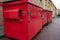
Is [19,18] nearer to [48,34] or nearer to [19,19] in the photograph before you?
[19,19]

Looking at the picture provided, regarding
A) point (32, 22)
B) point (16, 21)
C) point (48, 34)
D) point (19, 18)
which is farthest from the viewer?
point (48, 34)

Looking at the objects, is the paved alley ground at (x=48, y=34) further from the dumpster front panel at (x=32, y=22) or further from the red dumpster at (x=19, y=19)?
the red dumpster at (x=19, y=19)

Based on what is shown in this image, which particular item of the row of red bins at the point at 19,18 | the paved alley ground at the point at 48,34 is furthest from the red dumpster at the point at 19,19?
the paved alley ground at the point at 48,34

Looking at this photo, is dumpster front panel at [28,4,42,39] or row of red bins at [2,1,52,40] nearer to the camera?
row of red bins at [2,1,52,40]

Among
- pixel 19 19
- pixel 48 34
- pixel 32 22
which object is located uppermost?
pixel 19 19

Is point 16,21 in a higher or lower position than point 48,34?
higher

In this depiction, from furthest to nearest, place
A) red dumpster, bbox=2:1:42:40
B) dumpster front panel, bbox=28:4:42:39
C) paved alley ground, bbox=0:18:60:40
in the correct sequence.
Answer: paved alley ground, bbox=0:18:60:40
dumpster front panel, bbox=28:4:42:39
red dumpster, bbox=2:1:42:40

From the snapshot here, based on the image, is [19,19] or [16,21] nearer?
[19,19]

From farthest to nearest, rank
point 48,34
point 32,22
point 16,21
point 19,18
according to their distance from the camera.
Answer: point 48,34 → point 32,22 → point 16,21 → point 19,18

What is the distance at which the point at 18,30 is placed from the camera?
8.70ft

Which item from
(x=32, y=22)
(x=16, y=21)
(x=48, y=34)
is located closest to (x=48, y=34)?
(x=48, y=34)

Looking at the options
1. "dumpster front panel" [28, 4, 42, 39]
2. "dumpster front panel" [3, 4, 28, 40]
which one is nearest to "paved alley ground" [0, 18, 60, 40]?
"dumpster front panel" [28, 4, 42, 39]

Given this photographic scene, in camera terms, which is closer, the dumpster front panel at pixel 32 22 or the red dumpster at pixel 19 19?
the red dumpster at pixel 19 19

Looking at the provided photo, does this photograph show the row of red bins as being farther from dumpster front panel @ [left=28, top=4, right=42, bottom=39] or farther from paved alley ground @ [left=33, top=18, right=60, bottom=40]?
paved alley ground @ [left=33, top=18, right=60, bottom=40]
